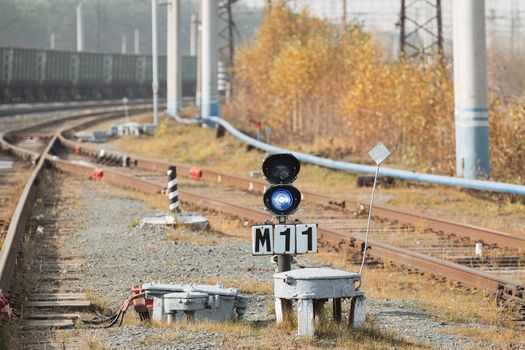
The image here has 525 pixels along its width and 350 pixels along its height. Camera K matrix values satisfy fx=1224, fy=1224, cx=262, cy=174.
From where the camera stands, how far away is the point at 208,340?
8328mm

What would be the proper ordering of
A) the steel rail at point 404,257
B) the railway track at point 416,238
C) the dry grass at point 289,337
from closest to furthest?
the dry grass at point 289,337 < the steel rail at point 404,257 < the railway track at point 416,238

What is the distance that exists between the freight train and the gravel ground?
46.4 m

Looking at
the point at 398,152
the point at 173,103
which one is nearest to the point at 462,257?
the point at 398,152

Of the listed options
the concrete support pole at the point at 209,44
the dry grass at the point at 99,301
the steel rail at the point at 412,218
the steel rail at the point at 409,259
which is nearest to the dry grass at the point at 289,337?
the dry grass at the point at 99,301

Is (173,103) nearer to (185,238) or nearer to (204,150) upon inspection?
(204,150)

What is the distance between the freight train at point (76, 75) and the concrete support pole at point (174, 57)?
53.9 feet

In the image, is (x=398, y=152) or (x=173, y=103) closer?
(x=398, y=152)

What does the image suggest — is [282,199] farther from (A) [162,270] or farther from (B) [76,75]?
(B) [76,75]

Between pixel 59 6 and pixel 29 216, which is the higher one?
pixel 59 6

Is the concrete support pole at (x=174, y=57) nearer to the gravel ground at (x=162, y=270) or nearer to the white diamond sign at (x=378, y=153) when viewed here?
the gravel ground at (x=162, y=270)

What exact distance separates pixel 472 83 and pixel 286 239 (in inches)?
492

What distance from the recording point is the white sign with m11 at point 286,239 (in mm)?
8883

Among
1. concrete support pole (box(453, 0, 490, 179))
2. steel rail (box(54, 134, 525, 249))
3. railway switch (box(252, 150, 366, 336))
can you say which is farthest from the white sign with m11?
concrete support pole (box(453, 0, 490, 179))

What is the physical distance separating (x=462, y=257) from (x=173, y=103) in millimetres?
35125
